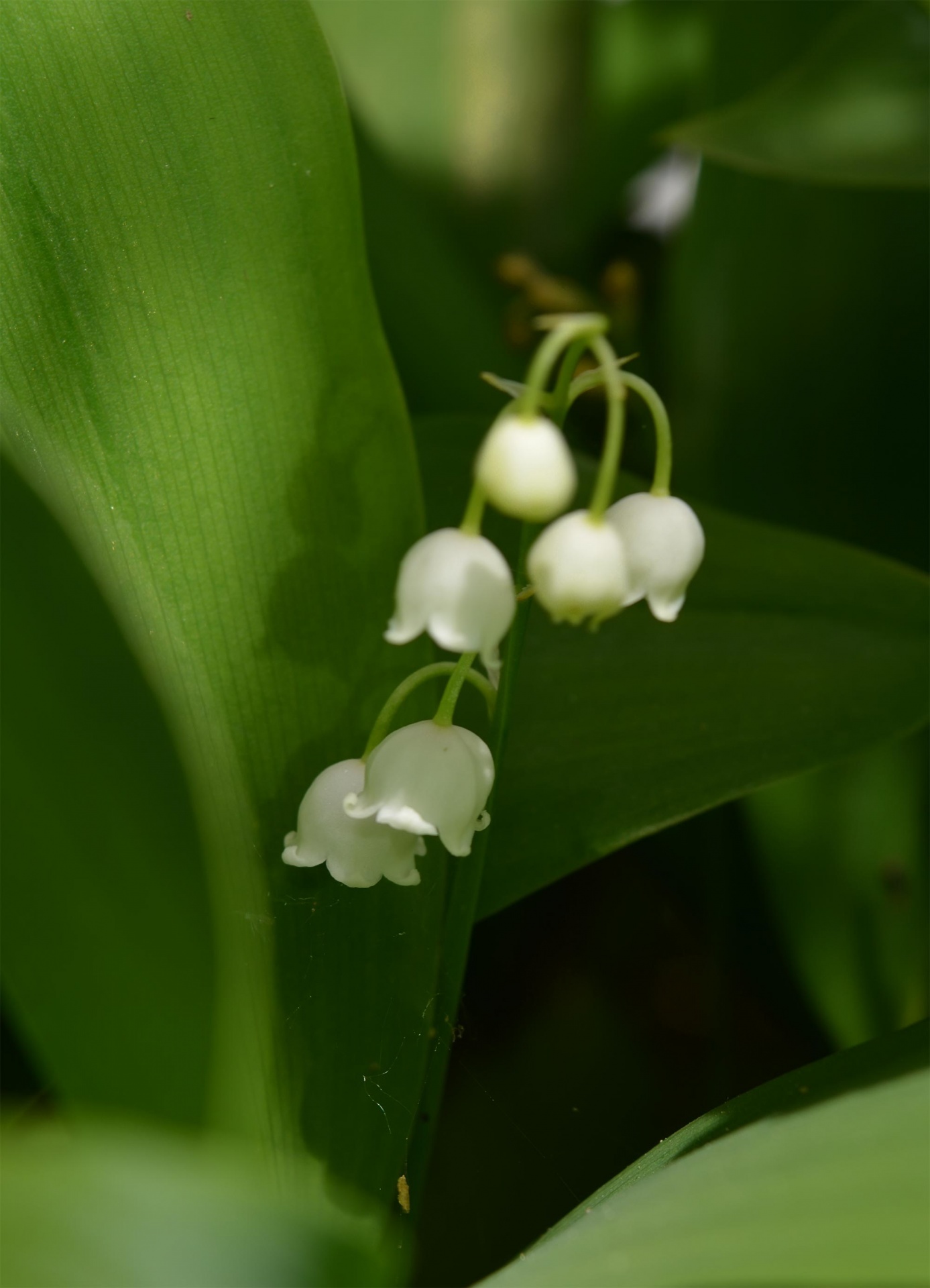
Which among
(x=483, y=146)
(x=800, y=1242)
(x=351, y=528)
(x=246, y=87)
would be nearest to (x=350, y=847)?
(x=351, y=528)

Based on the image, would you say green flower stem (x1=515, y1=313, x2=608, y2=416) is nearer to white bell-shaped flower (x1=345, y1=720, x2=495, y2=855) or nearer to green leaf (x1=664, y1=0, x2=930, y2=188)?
white bell-shaped flower (x1=345, y1=720, x2=495, y2=855)

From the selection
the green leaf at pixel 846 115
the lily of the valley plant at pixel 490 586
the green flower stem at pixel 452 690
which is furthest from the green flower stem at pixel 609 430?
the green leaf at pixel 846 115

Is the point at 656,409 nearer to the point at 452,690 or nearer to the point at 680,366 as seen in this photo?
the point at 452,690

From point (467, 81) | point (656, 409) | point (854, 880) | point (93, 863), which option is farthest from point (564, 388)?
point (467, 81)

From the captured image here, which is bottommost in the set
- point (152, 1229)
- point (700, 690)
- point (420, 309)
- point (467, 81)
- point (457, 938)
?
point (152, 1229)

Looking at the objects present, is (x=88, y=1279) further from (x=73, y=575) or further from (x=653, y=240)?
(x=653, y=240)

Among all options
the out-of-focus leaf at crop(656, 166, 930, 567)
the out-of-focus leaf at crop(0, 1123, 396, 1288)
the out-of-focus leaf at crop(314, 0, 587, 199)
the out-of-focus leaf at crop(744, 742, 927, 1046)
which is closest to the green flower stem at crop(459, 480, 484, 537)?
the out-of-focus leaf at crop(0, 1123, 396, 1288)
